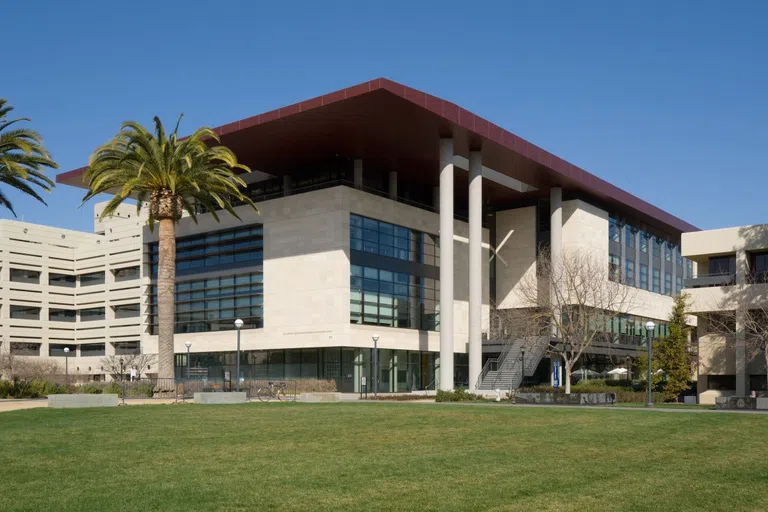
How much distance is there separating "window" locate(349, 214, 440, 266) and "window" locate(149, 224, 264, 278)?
25.4 ft

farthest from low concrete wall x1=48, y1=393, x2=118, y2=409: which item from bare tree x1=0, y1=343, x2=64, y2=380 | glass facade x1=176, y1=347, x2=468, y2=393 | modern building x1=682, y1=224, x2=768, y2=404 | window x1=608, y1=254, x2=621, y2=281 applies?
window x1=608, y1=254, x2=621, y2=281

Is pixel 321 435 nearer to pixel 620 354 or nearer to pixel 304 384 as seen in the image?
pixel 304 384

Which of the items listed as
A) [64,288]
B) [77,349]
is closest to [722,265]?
[77,349]

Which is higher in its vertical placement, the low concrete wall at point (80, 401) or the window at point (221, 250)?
the window at point (221, 250)

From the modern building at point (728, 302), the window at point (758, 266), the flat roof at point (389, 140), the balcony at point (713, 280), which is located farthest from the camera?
the balcony at point (713, 280)

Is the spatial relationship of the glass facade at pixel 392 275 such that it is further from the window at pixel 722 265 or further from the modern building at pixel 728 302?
the window at pixel 722 265

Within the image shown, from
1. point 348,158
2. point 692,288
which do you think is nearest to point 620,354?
point 692,288

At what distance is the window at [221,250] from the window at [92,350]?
19250 mm

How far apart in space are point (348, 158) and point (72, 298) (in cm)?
4159

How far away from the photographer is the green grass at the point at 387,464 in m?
11.5

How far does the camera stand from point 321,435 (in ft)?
66.0

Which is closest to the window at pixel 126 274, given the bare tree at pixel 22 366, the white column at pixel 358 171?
the bare tree at pixel 22 366

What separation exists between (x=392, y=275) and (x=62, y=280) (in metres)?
44.4

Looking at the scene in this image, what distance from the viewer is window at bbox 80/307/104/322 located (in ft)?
266
